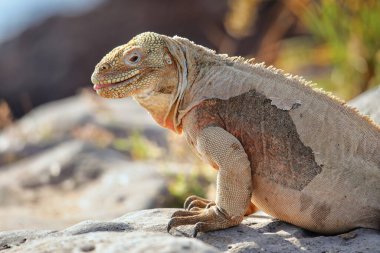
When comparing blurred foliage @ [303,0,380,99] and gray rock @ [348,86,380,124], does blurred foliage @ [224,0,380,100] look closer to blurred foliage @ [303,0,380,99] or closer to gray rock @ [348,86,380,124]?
blurred foliage @ [303,0,380,99]

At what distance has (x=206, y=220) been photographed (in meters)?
5.62

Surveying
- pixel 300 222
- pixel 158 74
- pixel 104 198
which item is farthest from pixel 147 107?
pixel 104 198

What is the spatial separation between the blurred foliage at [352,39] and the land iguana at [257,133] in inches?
236

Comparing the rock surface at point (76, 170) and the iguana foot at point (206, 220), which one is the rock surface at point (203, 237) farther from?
the rock surface at point (76, 170)

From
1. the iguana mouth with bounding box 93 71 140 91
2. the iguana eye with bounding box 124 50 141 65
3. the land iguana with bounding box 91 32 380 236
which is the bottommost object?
the land iguana with bounding box 91 32 380 236

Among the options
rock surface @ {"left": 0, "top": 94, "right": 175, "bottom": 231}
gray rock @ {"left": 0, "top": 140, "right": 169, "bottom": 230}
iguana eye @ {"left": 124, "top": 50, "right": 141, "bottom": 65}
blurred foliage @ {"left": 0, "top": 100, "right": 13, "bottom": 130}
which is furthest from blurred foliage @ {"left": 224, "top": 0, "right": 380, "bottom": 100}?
iguana eye @ {"left": 124, "top": 50, "right": 141, "bottom": 65}

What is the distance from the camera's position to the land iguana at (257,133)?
5598 millimetres

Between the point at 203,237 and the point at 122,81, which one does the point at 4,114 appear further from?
the point at 203,237

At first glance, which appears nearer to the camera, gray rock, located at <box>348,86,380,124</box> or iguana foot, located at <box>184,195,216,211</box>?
iguana foot, located at <box>184,195,216,211</box>

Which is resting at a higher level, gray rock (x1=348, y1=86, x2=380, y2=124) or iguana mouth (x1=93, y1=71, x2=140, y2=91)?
iguana mouth (x1=93, y1=71, x2=140, y2=91)

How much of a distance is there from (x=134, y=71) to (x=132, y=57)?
5.0 inches

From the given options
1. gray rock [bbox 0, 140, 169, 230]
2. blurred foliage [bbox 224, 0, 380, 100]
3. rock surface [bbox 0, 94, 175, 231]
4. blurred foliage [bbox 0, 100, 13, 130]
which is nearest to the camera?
gray rock [bbox 0, 140, 169, 230]

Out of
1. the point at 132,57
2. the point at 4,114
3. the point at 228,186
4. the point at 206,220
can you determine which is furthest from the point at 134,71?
the point at 4,114

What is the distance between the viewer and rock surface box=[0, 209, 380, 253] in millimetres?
4574
